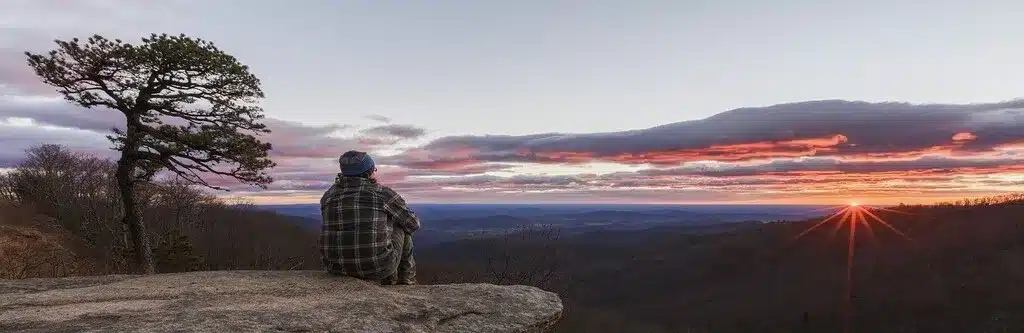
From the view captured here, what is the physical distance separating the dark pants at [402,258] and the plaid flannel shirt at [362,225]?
0.24 feet

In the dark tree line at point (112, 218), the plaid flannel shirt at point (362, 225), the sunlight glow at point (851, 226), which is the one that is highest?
the plaid flannel shirt at point (362, 225)

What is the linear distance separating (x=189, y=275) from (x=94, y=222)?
54.3m

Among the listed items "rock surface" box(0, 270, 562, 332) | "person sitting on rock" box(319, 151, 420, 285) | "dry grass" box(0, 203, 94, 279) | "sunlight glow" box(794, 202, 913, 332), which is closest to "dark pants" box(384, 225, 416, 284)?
"person sitting on rock" box(319, 151, 420, 285)

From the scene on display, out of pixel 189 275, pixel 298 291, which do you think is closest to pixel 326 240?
A: pixel 298 291

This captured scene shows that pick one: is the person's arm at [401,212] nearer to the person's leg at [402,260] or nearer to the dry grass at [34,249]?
the person's leg at [402,260]

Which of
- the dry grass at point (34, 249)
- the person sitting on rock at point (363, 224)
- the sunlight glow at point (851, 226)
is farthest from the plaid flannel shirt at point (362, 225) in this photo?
the sunlight glow at point (851, 226)

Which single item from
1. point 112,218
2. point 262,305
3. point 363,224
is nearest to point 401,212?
point 363,224

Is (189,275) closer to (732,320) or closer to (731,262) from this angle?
(732,320)

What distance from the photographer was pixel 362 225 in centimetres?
692

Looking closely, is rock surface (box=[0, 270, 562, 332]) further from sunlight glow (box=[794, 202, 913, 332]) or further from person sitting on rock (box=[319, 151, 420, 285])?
sunlight glow (box=[794, 202, 913, 332])

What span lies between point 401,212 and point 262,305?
7.01 feet

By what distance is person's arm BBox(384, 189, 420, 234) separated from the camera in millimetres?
7258

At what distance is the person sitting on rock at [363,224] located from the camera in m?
6.96

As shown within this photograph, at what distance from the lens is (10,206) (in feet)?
148
